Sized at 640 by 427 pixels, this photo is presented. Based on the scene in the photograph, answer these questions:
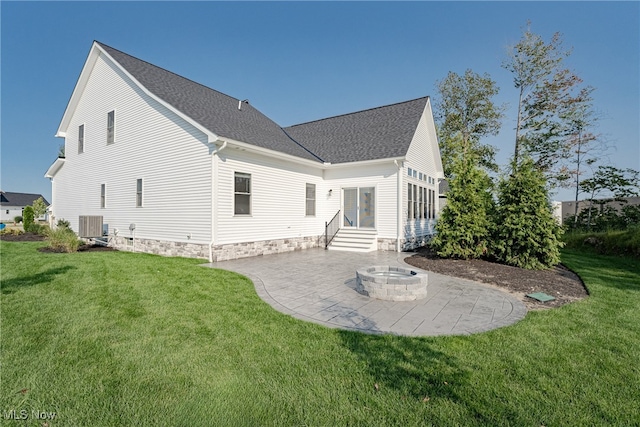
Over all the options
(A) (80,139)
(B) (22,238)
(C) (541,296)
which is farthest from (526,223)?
(B) (22,238)

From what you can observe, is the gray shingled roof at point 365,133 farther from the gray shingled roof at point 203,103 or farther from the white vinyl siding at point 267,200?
the gray shingled roof at point 203,103

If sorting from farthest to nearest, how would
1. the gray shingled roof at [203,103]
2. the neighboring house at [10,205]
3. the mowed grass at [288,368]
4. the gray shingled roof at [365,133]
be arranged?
1. the neighboring house at [10,205]
2. the gray shingled roof at [365,133]
3. the gray shingled roof at [203,103]
4. the mowed grass at [288,368]

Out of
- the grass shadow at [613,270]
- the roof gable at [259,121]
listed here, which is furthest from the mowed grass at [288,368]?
the roof gable at [259,121]

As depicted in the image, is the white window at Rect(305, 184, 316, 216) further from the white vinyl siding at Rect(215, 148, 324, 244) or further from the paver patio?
the paver patio

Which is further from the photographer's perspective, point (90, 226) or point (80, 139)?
point (80, 139)

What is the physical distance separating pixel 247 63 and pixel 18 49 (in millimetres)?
10289

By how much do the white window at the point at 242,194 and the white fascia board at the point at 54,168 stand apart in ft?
42.6

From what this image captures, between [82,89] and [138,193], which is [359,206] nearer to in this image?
[138,193]

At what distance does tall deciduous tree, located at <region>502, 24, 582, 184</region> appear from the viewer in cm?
1867

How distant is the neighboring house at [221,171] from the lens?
31.1 feet

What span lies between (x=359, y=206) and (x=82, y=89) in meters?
15.1

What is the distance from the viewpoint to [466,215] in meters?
9.06

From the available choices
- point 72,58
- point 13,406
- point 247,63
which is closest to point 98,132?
point 72,58

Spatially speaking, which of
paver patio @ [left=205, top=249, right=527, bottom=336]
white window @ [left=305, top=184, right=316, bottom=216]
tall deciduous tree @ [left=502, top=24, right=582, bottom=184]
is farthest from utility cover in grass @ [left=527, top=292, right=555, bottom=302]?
tall deciduous tree @ [left=502, top=24, right=582, bottom=184]
